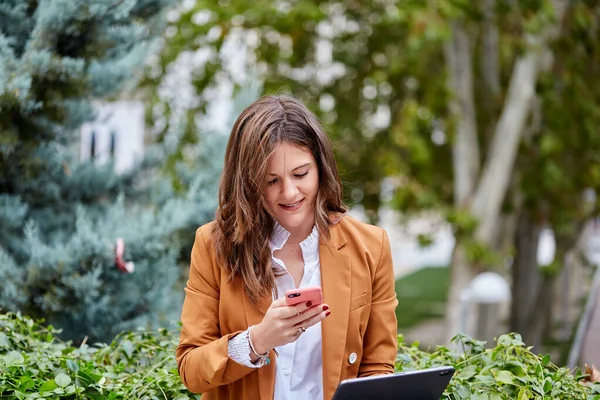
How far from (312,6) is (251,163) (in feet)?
25.9

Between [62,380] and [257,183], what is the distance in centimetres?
80

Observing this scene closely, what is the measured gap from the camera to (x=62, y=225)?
16.3 feet

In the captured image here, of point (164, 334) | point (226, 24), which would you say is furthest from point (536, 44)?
point (164, 334)

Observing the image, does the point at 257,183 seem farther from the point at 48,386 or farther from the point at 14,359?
the point at 14,359

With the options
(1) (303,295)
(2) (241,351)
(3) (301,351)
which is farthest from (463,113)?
(1) (303,295)

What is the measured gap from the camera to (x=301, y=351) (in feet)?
A: 8.18

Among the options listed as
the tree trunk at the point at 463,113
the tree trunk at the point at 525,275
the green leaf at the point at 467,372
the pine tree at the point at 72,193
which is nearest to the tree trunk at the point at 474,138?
the tree trunk at the point at 463,113

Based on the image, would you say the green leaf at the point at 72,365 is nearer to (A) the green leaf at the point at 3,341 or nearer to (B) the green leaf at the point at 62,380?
(B) the green leaf at the point at 62,380

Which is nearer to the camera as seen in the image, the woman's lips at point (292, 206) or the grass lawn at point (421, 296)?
the woman's lips at point (292, 206)

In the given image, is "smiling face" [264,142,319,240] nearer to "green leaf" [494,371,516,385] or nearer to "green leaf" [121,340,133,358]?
"green leaf" [494,371,516,385]

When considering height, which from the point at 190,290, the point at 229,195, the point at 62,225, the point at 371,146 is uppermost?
the point at 229,195

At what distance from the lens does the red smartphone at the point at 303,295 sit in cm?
211

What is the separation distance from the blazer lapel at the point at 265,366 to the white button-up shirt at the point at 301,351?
4cm

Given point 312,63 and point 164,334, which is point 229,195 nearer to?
point 164,334
